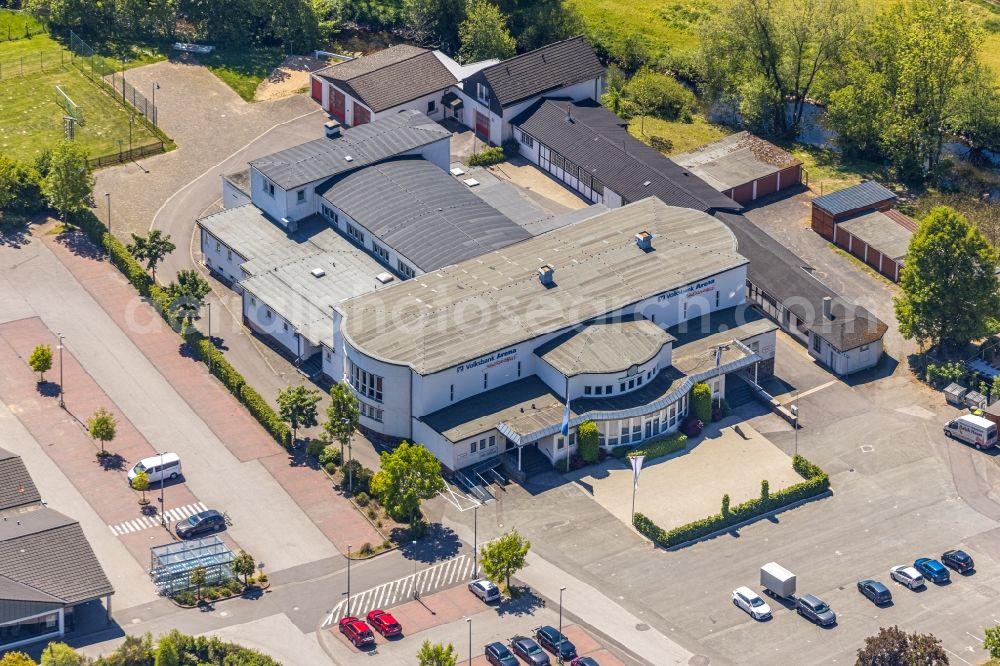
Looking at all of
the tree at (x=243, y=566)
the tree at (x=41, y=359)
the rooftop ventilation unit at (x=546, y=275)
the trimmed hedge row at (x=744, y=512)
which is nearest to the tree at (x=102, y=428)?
the tree at (x=41, y=359)

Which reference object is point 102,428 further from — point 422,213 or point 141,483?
point 422,213

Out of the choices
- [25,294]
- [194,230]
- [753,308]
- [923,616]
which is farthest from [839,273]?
[25,294]

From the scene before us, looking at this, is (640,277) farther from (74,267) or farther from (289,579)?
→ (74,267)

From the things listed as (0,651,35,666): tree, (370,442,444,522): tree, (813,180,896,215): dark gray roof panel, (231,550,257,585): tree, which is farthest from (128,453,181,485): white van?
(813,180,896,215): dark gray roof panel

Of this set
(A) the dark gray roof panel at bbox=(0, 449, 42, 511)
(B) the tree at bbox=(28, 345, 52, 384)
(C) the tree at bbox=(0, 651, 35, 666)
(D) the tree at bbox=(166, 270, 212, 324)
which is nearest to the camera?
(C) the tree at bbox=(0, 651, 35, 666)

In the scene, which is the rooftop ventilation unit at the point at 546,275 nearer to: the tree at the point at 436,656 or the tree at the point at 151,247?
the tree at the point at 151,247

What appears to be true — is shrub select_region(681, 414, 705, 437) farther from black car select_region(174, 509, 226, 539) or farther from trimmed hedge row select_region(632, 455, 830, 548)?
black car select_region(174, 509, 226, 539)
